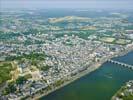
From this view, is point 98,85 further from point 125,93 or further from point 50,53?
point 50,53

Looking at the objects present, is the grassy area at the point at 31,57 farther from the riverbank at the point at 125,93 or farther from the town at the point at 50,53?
the riverbank at the point at 125,93

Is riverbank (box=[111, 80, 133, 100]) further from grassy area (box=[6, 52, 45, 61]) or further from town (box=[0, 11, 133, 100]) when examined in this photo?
grassy area (box=[6, 52, 45, 61])

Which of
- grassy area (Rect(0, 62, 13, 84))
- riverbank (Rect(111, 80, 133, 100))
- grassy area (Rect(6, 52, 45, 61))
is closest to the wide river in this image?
riverbank (Rect(111, 80, 133, 100))

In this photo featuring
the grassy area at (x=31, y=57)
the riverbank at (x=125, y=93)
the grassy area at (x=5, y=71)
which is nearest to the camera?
the riverbank at (x=125, y=93)

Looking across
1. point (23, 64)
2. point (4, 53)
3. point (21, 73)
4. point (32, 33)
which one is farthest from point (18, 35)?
point (21, 73)

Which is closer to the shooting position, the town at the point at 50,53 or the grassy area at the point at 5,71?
the town at the point at 50,53

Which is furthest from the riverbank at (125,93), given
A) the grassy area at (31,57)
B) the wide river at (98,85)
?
the grassy area at (31,57)

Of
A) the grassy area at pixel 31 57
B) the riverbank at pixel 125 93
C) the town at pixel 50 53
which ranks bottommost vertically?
the town at pixel 50 53

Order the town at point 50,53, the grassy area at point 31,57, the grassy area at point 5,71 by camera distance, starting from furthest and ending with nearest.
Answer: the grassy area at point 31,57
the grassy area at point 5,71
the town at point 50,53
